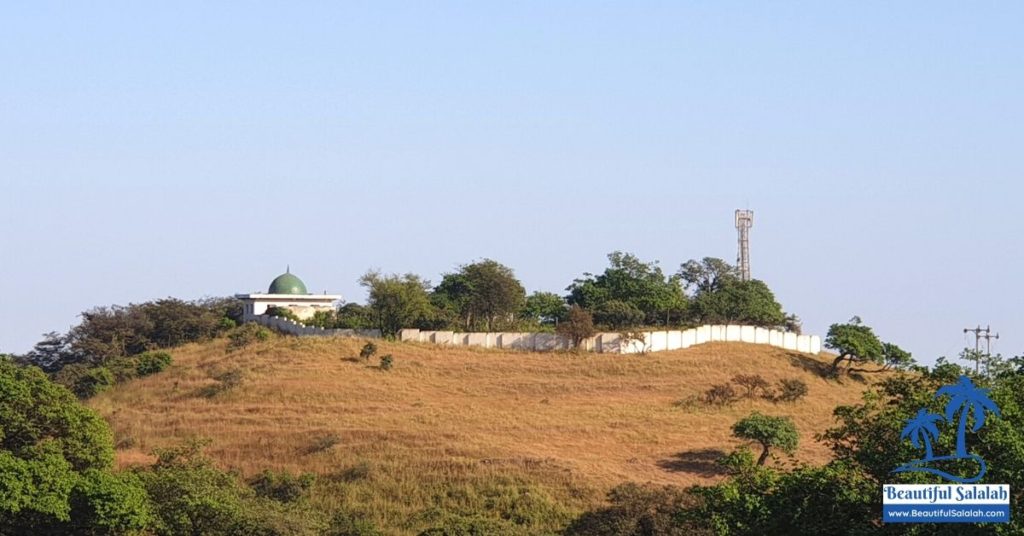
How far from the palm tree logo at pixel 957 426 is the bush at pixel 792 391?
36.6 meters

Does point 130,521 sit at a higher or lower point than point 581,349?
lower

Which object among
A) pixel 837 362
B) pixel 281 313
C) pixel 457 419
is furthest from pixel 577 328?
pixel 281 313

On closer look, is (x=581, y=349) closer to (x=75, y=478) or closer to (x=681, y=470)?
(x=681, y=470)

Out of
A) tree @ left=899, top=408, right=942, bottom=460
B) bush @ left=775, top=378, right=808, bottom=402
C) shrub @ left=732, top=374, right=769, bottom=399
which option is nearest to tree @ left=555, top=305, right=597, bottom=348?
shrub @ left=732, top=374, right=769, bottom=399

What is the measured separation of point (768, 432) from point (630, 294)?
31.4 m

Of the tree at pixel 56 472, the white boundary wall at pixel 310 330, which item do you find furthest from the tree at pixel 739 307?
the tree at pixel 56 472

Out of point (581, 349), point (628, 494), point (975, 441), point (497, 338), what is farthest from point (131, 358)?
point (975, 441)

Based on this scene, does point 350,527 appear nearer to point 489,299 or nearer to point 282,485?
point 282,485

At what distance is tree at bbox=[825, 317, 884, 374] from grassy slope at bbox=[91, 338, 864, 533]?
1.38 metres

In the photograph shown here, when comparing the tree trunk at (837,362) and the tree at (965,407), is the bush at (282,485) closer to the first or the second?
the tree at (965,407)

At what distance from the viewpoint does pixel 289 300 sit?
93562mm

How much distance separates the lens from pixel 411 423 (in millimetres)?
Answer: 59875

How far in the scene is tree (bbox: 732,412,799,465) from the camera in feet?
177

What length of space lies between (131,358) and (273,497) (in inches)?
1170
